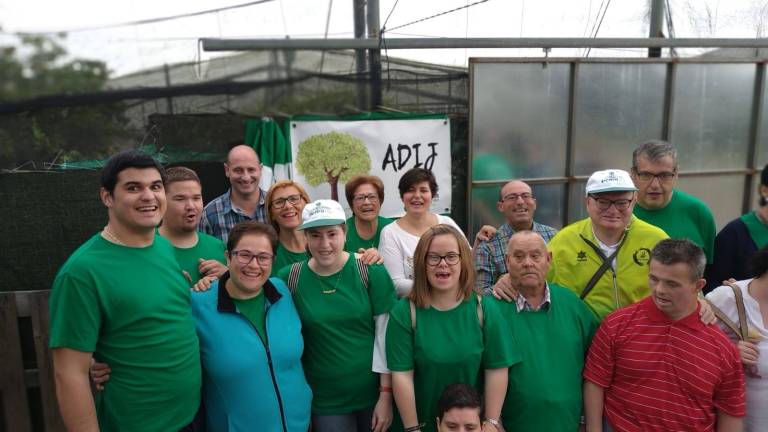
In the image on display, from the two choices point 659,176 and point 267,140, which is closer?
point 659,176

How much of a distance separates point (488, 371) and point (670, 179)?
1.56 metres

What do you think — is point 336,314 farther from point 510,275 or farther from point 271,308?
point 510,275

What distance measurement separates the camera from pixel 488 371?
2.26 metres

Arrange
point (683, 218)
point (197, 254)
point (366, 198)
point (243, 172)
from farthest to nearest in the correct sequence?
point (243, 172), point (366, 198), point (683, 218), point (197, 254)

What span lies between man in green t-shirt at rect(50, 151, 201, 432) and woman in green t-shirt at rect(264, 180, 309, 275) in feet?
2.58

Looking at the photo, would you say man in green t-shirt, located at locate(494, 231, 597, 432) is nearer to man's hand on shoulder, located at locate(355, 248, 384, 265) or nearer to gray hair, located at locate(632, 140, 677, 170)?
man's hand on shoulder, located at locate(355, 248, 384, 265)

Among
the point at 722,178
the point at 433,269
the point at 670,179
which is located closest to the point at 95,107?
the point at 433,269

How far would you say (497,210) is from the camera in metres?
4.71

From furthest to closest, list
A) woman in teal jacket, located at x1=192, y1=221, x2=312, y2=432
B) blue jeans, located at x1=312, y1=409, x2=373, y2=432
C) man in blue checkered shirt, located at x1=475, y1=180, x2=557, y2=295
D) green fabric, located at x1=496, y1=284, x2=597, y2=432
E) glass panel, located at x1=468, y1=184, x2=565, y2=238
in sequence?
glass panel, located at x1=468, y1=184, x2=565, y2=238 → man in blue checkered shirt, located at x1=475, y1=180, x2=557, y2=295 → blue jeans, located at x1=312, y1=409, x2=373, y2=432 → green fabric, located at x1=496, y1=284, x2=597, y2=432 → woman in teal jacket, located at x1=192, y1=221, x2=312, y2=432

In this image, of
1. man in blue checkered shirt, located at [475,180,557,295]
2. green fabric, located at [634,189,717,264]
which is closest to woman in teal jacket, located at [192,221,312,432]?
man in blue checkered shirt, located at [475,180,557,295]

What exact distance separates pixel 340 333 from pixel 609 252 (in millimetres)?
1387

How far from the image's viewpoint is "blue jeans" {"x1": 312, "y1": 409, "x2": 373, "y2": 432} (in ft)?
7.95

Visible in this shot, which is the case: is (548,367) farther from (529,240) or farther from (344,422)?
(344,422)

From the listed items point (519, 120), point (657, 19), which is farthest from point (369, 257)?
point (657, 19)
